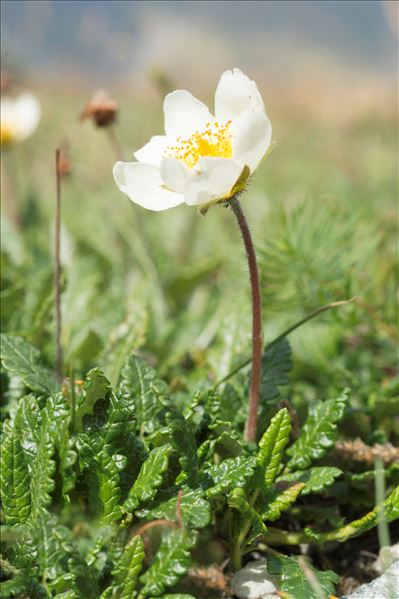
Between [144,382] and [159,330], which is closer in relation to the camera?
[144,382]

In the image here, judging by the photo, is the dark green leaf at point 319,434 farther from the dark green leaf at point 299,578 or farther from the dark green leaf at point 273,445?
the dark green leaf at point 299,578

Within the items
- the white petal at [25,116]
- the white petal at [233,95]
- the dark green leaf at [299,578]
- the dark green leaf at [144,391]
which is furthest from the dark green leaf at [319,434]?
the white petal at [25,116]

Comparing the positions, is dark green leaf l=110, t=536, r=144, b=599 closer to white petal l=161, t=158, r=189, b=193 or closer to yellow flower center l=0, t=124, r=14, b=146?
white petal l=161, t=158, r=189, b=193

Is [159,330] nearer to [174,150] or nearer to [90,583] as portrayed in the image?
[174,150]

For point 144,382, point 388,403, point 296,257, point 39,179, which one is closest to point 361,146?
point 39,179

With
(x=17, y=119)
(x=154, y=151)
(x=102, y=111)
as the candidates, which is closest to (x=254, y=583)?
(x=154, y=151)

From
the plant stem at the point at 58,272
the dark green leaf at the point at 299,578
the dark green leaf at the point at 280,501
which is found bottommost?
the dark green leaf at the point at 299,578

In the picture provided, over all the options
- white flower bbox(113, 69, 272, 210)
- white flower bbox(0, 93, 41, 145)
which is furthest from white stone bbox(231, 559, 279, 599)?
white flower bbox(0, 93, 41, 145)
